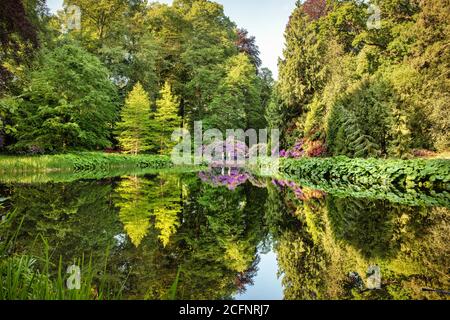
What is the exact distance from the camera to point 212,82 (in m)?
29.2

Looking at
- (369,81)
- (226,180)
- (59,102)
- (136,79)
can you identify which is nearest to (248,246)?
(226,180)

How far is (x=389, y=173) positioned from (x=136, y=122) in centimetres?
1738

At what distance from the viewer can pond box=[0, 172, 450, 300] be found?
8.01 ft

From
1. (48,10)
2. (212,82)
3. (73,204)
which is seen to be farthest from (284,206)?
(212,82)

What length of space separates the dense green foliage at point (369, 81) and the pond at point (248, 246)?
830cm

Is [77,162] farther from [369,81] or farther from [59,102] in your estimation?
[369,81]

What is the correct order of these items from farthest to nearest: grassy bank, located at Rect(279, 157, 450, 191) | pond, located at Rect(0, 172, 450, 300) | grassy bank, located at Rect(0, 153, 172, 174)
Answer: grassy bank, located at Rect(0, 153, 172, 174)
grassy bank, located at Rect(279, 157, 450, 191)
pond, located at Rect(0, 172, 450, 300)

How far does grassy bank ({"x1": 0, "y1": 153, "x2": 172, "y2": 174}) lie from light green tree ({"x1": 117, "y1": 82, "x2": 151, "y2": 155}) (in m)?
1.71

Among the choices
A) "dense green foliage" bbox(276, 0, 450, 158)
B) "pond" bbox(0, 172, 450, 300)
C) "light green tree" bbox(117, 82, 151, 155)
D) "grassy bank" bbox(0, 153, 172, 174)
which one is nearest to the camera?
"pond" bbox(0, 172, 450, 300)

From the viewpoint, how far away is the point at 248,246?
3.74m

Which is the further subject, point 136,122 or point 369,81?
point 136,122

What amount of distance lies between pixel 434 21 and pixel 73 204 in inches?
530

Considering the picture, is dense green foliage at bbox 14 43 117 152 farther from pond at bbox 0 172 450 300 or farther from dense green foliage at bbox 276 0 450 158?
pond at bbox 0 172 450 300

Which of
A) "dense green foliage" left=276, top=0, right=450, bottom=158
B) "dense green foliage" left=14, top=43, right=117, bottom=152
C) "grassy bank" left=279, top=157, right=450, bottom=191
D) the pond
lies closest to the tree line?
"dense green foliage" left=14, top=43, right=117, bottom=152
